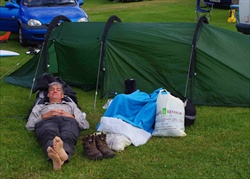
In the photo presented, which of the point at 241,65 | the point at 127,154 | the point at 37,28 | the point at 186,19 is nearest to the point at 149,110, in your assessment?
the point at 127,154

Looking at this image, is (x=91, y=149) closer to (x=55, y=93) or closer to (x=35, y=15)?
(x=55, y=93)

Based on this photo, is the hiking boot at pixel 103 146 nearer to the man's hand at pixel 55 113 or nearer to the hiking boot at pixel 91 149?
the hiking boot at pixel 91 149

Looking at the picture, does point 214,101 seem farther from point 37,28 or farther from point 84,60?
point 37,28

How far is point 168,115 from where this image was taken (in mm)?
5246

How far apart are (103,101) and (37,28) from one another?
487 cm

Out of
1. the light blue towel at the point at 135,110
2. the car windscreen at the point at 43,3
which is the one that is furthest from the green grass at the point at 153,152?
the car windscreen at the point at 43,3

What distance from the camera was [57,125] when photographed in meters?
5.04

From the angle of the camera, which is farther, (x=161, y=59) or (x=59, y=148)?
(x=161, y=59)

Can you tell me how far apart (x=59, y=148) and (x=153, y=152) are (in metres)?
1.10

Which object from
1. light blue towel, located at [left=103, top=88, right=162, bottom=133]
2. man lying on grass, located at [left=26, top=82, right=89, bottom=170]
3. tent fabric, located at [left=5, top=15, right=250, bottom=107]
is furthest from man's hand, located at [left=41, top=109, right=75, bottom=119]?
tent fabric, located at [left=5, top=15, right=250, bottom=107]

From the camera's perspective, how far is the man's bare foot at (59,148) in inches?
166

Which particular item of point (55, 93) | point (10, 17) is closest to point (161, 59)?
point (55, 93)

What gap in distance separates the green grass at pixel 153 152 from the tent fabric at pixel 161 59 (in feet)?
1.12

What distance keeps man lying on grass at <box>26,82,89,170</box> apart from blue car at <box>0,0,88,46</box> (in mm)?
5493
